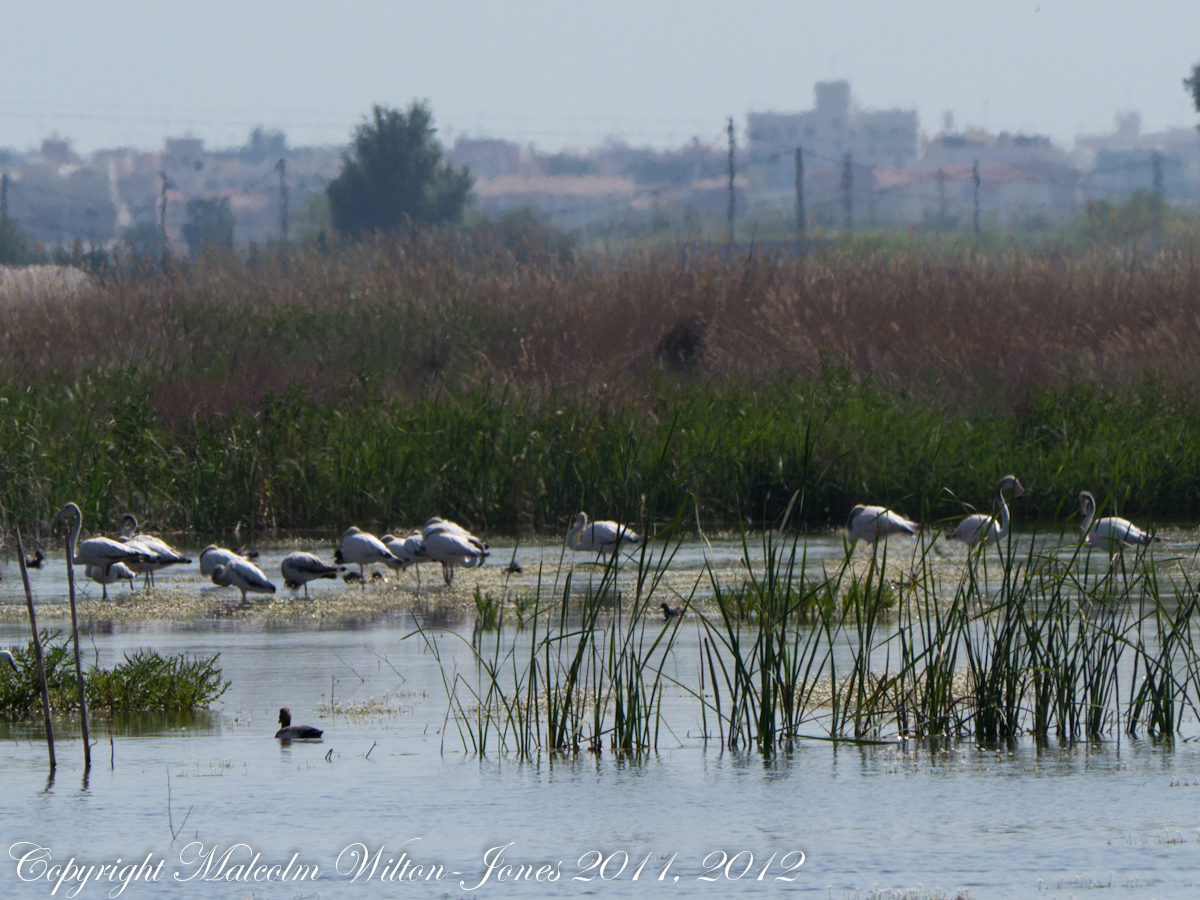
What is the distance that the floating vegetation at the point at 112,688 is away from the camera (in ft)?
30.1

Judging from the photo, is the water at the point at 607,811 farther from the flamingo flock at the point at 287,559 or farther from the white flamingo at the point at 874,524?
the white flamingo at the point at 874,524

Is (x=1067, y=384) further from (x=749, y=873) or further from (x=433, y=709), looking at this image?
(x=749, y=873)

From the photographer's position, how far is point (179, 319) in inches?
1041

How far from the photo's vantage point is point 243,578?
13.6 m

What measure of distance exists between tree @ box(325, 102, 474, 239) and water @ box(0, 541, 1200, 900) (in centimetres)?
5841

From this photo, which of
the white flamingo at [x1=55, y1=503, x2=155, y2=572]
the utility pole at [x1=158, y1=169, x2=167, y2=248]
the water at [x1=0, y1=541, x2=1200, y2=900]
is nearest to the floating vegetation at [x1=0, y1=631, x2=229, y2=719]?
the water at [x1=0, y1=541, x2=1200, y2=900]

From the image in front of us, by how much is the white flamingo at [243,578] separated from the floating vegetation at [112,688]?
4.17 meters

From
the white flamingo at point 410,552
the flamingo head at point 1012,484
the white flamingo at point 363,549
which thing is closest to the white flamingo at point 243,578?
the white flamingo at point 363,549

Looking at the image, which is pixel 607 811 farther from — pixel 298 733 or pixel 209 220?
pixel 209 220

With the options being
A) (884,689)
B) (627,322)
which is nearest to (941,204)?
(627,322)

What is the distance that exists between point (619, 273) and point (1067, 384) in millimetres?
9156

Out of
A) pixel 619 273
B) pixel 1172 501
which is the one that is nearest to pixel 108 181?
pixel 619 273

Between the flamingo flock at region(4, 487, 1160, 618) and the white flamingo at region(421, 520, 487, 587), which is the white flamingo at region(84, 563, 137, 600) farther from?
the white flamingo at region(421, 520, 487, 587)

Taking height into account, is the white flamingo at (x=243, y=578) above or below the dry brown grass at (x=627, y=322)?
below
